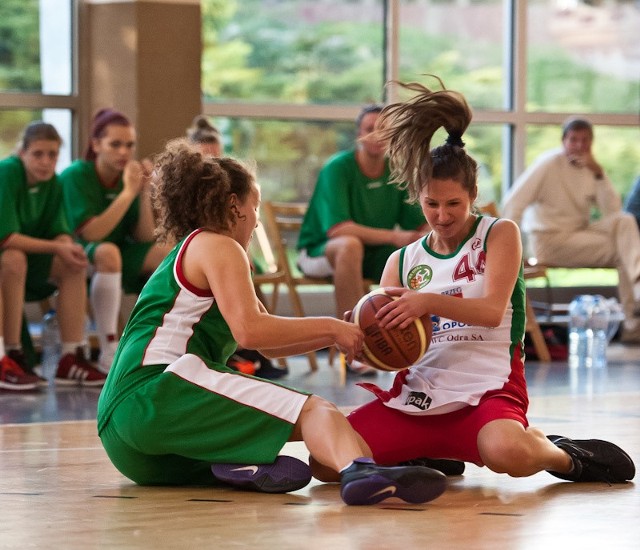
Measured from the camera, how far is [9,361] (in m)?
5.18

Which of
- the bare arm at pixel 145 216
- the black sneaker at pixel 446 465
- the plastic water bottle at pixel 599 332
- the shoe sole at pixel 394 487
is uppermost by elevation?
the bare arm at pixel 145 216

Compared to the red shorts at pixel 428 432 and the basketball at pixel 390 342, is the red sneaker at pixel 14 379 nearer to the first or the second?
the red shorts at pixel 428 432

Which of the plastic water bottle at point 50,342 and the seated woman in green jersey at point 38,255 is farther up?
the seated woman in green jersey at point 38,255

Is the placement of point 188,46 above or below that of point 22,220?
above

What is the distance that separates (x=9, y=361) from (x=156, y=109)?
1939 millimetres

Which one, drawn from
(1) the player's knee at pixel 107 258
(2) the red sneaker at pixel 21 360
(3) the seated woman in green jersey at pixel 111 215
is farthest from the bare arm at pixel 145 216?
(2) the red sneaker at pixel 21 360

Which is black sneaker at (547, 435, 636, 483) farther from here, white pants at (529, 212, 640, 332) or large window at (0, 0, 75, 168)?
large window at (0, 0, 75, 168)

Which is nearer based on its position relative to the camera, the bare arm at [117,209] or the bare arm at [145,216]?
the bare arm at [117,209]

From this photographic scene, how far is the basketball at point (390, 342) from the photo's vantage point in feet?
9.23

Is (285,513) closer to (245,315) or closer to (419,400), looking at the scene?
(245,315)

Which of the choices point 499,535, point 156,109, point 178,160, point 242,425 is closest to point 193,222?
point 178,160

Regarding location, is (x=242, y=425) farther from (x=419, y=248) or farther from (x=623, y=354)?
(x=623, y=354)

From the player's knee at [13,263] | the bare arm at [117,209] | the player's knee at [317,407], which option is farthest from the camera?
the bare arm at [117,209]

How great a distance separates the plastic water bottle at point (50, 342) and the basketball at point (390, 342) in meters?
3.41
